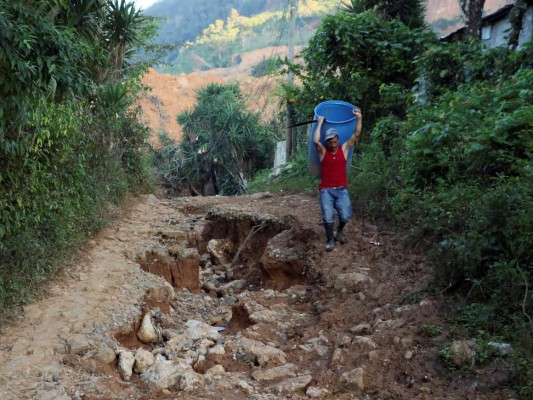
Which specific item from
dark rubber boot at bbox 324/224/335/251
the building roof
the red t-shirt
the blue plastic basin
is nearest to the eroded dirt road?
dark rubber boot at bbox 324/224/335/251

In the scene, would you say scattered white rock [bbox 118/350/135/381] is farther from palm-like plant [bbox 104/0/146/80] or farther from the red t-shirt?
palm-like plant [bbox 104/0/146/80]

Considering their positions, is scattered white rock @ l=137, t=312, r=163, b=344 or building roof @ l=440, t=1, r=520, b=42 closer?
scattered white rock @ l=137, t=312, r=163, b=344

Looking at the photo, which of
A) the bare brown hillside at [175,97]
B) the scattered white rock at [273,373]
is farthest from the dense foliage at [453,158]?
the bare brown hillside at [175,97]

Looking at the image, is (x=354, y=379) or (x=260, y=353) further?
(x=260, y=353)

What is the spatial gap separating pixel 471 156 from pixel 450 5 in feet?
159

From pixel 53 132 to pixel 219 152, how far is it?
15905 millimetres

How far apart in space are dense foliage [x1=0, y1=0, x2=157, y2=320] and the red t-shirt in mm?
2671

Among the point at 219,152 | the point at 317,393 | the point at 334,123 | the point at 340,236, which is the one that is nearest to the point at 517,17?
the point at 334,123

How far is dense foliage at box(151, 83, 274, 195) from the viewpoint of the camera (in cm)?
2097

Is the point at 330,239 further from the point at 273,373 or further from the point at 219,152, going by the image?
the point at 219,152

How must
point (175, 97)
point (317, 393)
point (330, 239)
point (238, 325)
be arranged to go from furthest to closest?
point (175, 97) < point (330, 239) < point (238, 325) < point (317, 393)

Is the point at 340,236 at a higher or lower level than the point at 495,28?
lower

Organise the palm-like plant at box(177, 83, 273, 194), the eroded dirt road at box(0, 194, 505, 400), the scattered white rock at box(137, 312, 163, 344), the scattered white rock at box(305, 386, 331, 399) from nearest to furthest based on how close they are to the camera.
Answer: the scattered white rock at box(305, 386, 331, 399) → the eroded dirt road at box(0, 194, 505, 400) → the scattered white rock at box(137, 312, 163, 344) → the palm-like plant at box(177, 83, 273, 194)

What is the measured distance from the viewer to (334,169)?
6492 mm
